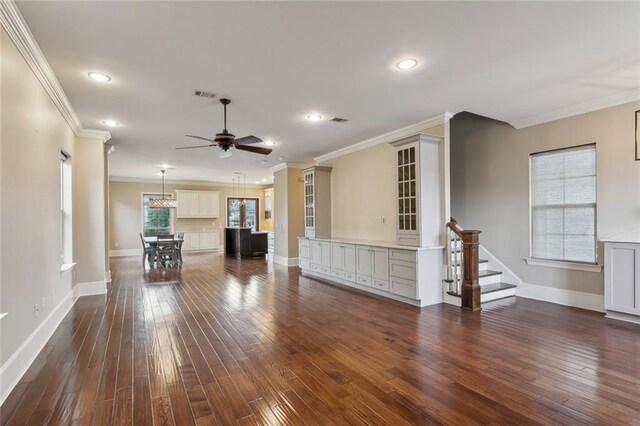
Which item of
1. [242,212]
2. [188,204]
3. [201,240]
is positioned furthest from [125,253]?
[242,212]

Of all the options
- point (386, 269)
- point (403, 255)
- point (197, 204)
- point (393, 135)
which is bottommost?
point (386, 269)

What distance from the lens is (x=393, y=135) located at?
5805 mm

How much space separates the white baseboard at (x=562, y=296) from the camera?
14.5ft

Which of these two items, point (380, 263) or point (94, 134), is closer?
point (380, 263)

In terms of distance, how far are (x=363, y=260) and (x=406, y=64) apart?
11.2 ft

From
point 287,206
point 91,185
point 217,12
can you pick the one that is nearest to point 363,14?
point 217,12

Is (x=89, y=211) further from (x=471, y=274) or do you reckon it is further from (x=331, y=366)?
(x=471, y=274)

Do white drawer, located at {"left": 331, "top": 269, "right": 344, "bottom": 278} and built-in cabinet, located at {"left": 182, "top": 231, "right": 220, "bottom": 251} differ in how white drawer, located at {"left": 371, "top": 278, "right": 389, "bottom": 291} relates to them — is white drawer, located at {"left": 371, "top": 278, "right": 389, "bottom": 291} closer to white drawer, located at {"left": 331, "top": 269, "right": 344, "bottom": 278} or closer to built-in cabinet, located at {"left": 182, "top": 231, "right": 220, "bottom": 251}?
white drawer, located at {"left": 331, "top": 269, "right": 344, "bottom": 278}

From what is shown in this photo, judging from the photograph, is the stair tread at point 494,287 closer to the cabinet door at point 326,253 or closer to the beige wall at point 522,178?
the beige wall at point 522,178

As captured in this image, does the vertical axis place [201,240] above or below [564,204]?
below

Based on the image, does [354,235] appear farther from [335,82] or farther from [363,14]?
[363,14]

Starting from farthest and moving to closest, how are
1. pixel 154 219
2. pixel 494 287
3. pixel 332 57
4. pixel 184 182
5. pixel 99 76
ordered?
pixel 184 182 < pixel 154 219 < pixel 494 287 < pixel 99 76 < pixel 332 57

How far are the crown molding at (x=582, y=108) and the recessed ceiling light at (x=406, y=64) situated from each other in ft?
9.27

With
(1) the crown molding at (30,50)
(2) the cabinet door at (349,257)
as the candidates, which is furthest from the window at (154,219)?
(2) the cabinet door at (349,257)
